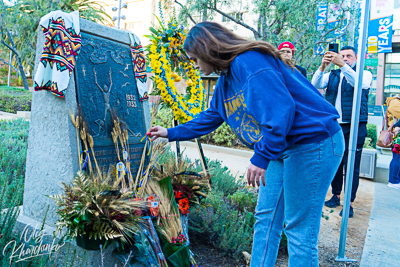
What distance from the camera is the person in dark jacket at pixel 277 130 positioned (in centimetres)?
154

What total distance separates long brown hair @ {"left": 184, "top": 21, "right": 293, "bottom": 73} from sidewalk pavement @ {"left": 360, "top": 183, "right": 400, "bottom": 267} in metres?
2.26

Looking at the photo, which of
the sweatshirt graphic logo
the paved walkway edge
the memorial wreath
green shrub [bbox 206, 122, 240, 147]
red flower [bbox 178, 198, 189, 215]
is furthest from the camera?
green shrub [bbox 206, 122, 240, 147]

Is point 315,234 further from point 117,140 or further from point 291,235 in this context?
point 117,140

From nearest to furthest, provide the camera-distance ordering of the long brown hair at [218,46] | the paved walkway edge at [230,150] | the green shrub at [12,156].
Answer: the long brown hair at [218,46], the green shrub at [12,156], the paved walkway edge at [230,150]

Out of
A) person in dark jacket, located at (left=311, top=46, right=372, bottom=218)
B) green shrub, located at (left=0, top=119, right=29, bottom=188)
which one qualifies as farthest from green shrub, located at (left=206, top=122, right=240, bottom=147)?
green shrub, located at (left=0, top=119, right=29, bottom=188)

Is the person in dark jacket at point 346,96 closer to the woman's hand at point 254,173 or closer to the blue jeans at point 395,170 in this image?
the blue jeans at point 395,170

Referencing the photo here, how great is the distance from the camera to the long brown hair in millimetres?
1660

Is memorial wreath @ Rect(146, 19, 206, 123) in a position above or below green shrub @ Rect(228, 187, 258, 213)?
above

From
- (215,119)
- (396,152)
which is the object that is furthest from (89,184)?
(396,152)

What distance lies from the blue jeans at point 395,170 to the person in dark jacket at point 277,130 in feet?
16.4

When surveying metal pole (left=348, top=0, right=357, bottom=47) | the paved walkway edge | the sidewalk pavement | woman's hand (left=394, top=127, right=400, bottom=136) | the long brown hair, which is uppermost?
metal pole (left=348, top=0, right=357, bottom=47)

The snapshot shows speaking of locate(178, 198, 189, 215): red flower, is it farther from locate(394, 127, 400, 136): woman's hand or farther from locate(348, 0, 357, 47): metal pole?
locate(348, 0, 357, 47): metal pole

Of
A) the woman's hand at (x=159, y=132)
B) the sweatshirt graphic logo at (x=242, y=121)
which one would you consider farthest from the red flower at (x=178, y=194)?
the sweatshirt graphic logo at (x=242, y=121)

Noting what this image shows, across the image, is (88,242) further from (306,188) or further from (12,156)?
(12,156)
